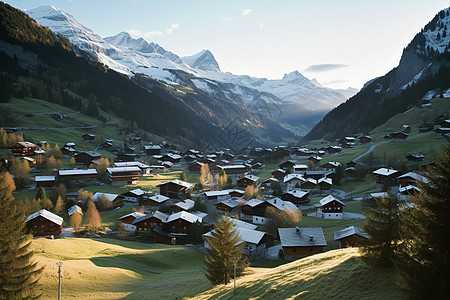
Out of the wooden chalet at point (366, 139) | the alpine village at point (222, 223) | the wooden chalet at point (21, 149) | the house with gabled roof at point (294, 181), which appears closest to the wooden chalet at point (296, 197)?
the alpine village at point (222, 223)

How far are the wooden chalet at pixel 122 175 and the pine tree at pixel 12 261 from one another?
76.3 metres

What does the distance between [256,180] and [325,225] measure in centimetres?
4197

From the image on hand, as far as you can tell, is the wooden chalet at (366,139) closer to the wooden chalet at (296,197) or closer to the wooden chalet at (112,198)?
the wooden chalet at (296,197)

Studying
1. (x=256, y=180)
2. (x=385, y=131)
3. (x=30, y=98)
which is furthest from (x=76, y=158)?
(x=385, y=131)

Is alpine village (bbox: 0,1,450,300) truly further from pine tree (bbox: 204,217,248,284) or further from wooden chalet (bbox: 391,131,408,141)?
wooden chalet (bbox: 391,131,408,141)

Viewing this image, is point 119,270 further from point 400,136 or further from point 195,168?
point 400,136

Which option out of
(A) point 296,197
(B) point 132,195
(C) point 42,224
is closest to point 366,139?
(A) point 296,197

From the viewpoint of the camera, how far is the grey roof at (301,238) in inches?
1884

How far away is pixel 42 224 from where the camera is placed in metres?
56.3

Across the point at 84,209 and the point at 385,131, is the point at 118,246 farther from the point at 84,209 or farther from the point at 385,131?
the point at 385,131

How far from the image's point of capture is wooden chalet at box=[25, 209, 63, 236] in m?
55.7

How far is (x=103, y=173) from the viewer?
107m

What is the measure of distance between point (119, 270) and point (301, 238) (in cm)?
2849

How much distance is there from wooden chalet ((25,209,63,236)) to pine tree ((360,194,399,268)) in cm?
5536
